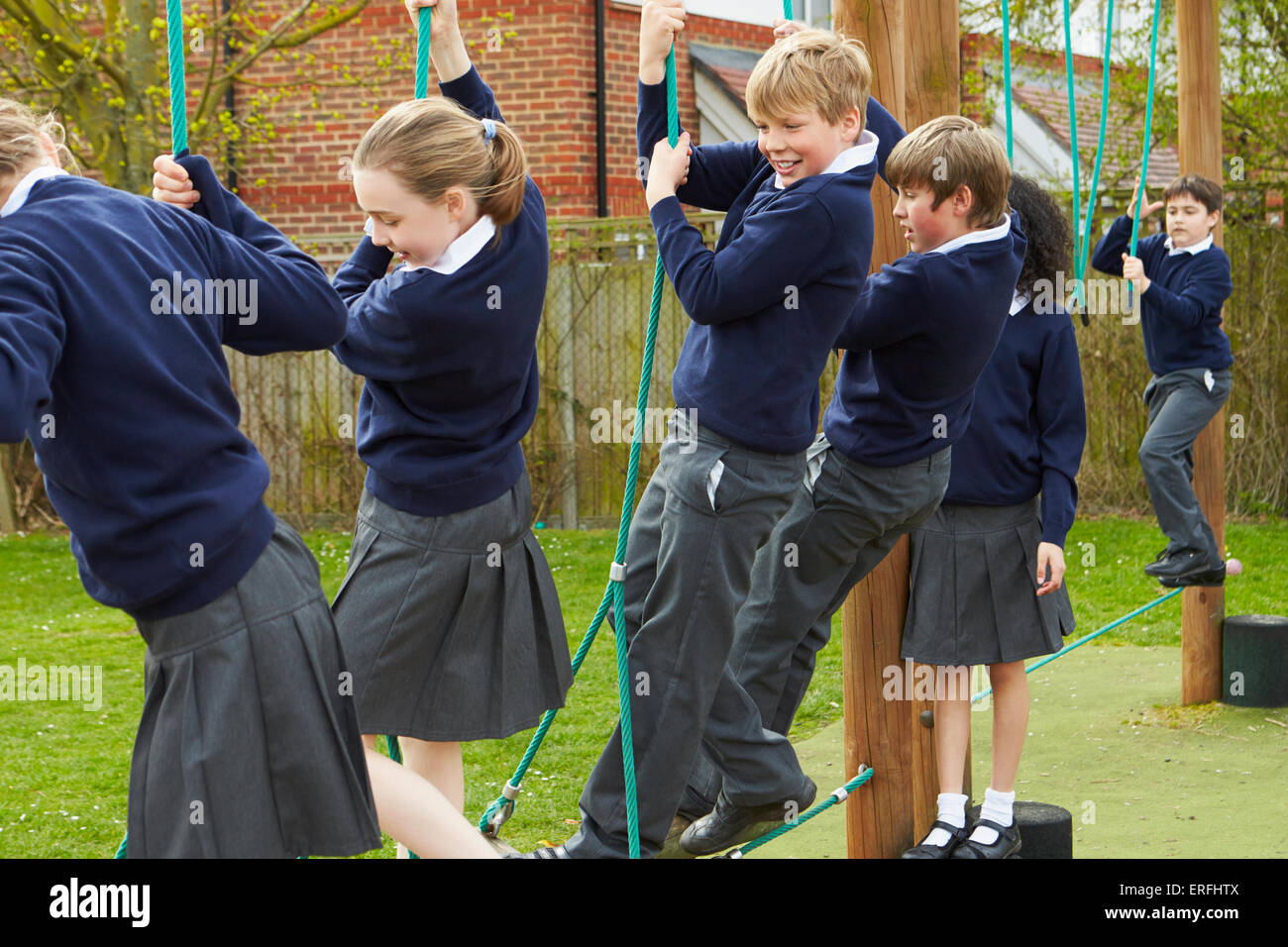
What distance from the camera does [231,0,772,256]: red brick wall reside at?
1098 centimetres

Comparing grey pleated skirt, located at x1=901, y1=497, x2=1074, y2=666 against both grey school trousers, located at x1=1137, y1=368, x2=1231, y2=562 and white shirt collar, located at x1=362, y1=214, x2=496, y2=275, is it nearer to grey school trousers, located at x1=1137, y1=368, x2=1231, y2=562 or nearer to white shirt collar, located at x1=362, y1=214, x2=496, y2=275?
white shirt collar, located at x1=362, y1=214, x2=496, y2=275

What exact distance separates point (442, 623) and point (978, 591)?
1.61 metres

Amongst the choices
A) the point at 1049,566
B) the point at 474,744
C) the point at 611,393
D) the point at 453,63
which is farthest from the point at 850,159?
the point at 611,393

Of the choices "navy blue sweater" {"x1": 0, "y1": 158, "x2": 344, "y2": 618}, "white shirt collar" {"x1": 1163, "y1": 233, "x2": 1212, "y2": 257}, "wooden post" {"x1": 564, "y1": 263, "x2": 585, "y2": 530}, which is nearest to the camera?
"navy blue sweater" {"x1": 0, "y1": 158, "x2": 344, "y2": 618}

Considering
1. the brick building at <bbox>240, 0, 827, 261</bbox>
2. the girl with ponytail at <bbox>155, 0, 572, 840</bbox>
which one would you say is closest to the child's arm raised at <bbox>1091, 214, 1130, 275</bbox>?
the girl with ponytail at <bbox>155, 0, 572, 840</bbox>

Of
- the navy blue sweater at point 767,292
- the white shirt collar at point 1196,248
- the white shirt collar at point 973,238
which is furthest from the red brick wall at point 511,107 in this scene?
the navy blue sweater at point 767,292

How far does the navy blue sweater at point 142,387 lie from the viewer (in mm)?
1869

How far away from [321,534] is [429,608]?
7269 millimetres

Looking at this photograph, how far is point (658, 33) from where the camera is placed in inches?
106

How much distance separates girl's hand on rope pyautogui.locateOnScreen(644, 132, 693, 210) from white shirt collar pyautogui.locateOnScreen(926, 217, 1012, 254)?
0.62 meters

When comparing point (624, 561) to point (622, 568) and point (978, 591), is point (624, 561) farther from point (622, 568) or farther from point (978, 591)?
point (978, 591)
